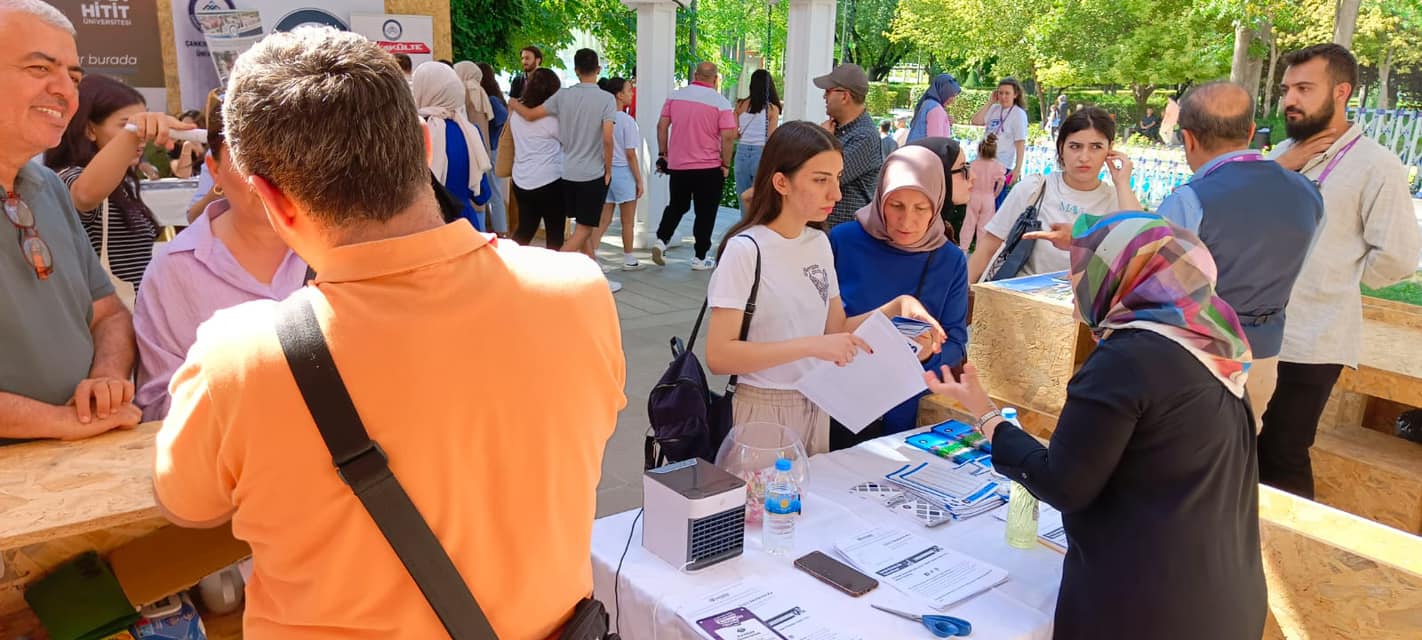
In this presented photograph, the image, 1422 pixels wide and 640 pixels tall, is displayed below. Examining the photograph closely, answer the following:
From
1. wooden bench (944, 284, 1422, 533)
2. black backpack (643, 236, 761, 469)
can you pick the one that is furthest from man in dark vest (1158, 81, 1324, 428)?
black backpack (643, 236, 761, 469)

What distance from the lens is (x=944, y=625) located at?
77.8 inches

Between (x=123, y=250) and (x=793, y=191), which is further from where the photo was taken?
(x=123, y=250)

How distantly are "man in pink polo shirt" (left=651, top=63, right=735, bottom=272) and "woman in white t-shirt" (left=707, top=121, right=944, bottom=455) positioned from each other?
5.76 m

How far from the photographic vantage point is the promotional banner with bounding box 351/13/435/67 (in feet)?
26.1

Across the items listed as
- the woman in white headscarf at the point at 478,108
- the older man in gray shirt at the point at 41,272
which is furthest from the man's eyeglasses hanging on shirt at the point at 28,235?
the woman in white headscarf at the point at 478,108

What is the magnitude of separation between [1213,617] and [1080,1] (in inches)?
1194

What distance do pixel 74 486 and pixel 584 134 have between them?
656 cm

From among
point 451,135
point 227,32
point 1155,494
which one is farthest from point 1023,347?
point 227,32

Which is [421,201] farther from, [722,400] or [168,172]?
[168,172]

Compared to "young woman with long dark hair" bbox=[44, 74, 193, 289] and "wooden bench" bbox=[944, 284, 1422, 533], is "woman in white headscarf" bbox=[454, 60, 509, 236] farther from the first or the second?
"wooden bench" bbox=[944, 284, 1422, 533]

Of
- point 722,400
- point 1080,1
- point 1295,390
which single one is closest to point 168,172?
point 722,400

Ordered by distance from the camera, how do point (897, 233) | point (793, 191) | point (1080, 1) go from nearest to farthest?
1. point (793, 191)
2. point (897, 233)
3. point (1080, 1)

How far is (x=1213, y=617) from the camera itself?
6.06ft

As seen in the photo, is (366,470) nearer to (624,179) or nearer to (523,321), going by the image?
(523,321)
